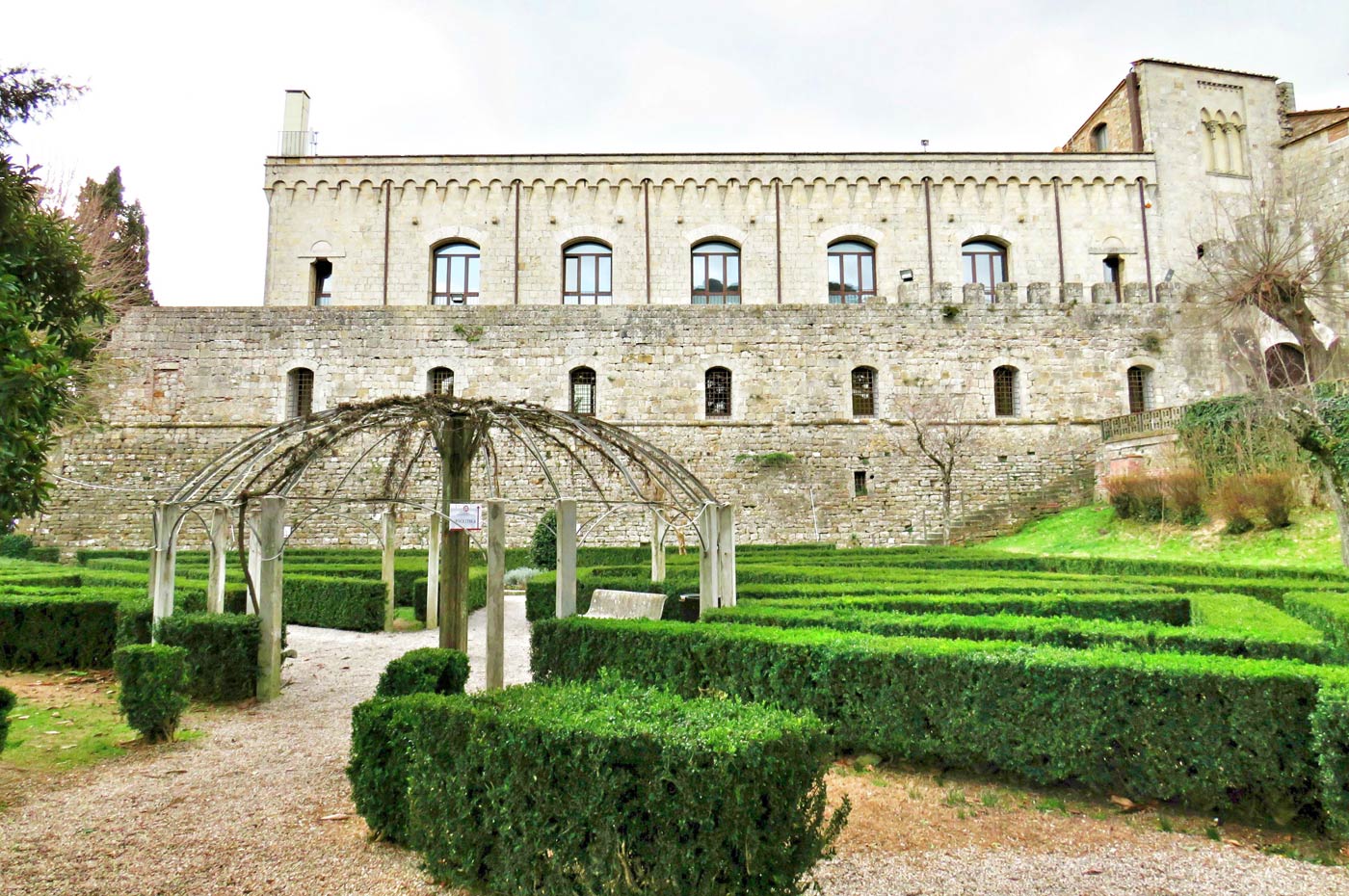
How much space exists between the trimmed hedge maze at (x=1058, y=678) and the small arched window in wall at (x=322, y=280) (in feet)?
70.0

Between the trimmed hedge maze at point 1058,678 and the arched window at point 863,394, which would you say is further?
the arched window at point 863,394

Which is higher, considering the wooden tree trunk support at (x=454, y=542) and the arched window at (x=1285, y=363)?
the arched window at (x=1285, y=363)

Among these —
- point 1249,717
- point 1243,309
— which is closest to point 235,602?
point 1249,717

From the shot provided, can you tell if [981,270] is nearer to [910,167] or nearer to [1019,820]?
[910,167]

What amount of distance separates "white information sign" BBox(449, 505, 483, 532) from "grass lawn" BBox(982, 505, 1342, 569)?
11.3m

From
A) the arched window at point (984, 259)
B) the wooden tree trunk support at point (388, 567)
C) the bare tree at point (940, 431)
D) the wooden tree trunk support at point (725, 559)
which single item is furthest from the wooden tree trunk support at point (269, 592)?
the arched window at point (984, 259)

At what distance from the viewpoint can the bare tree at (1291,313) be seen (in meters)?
10.9

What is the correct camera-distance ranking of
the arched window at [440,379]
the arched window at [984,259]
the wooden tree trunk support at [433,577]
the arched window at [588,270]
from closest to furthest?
the wooden tree trunk support at [433,577] → the arched window at [440,379] → the arched window at [984,259] → the arched window at [588,270]

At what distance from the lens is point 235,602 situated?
8.95 meters

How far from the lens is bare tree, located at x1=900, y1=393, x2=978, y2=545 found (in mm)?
19047

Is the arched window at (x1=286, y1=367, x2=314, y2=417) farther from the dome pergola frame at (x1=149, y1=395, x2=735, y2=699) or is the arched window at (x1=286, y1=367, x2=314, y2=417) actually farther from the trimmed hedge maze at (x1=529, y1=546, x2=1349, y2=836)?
the trimmed hedge maze at (x1=529, y1=546, x2=1349, y2=836)

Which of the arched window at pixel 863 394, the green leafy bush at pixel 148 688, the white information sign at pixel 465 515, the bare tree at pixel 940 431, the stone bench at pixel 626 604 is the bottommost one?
the green leafy bush at pixel 148 688

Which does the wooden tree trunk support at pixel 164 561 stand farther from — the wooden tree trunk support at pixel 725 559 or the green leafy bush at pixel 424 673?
the wooden tree trunk support at pixel 725 559

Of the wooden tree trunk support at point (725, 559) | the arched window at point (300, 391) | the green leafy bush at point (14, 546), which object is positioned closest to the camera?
the wooden tree trunk support at point (725, 559)
